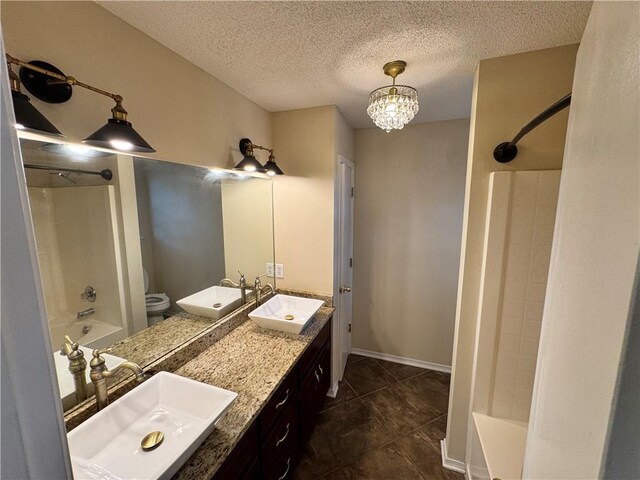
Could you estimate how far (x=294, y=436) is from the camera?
1552 mm

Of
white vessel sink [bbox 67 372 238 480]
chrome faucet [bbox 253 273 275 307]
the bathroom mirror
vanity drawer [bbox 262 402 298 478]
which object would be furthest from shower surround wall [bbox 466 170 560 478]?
the bathroom mirror

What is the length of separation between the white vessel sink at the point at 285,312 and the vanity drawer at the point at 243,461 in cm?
65

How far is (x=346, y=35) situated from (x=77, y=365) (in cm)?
177

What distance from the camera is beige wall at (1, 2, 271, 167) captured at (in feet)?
2.79

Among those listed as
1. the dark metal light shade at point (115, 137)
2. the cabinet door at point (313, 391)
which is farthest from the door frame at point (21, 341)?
the cabinet door at point (313, 391)

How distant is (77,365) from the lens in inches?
38.3

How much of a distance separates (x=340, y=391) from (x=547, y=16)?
9.28 feet

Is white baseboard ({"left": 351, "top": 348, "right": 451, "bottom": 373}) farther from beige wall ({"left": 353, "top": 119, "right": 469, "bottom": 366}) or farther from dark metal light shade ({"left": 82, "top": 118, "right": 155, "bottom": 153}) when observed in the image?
dark metal light shade ({"left": 82, "top": 118, "right": 155, "bottom": 153})

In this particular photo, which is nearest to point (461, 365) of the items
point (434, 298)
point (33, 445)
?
point (434, 298)

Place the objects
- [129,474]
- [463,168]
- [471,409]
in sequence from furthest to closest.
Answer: [463,168] → [471,409] → [129,474]

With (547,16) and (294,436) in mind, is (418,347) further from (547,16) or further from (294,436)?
(547,16)

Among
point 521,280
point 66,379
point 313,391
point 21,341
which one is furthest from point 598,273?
point 313,391

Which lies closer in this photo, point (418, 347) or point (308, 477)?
point (308, 477)

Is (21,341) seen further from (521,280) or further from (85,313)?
(521,280)
